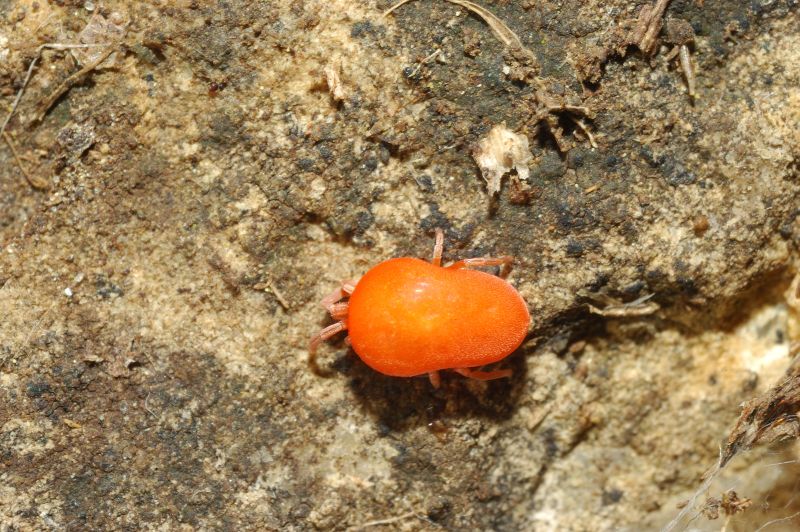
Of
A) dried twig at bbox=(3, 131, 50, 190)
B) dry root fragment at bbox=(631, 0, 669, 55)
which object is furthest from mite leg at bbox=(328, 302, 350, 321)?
dry root fragment at bbox=(631, 0, 669, 55)

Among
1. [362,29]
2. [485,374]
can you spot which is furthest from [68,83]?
[485,374]

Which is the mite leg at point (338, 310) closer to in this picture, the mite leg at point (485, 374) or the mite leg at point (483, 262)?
the mite leg at point (483, 262)

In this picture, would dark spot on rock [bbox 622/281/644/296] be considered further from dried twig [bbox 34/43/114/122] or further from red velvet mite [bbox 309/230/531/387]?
dried twig [bbox 34/43/114/122]

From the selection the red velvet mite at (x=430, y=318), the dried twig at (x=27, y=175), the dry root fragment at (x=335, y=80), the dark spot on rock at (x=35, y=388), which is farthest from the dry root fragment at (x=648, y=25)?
the dark spot on rock at (x=35, y=388)

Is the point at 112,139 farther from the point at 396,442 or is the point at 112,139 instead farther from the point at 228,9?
the point at 396,442

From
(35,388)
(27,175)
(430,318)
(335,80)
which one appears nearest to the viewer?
(430,318)

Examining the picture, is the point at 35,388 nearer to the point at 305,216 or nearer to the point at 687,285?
the point at 305,216
